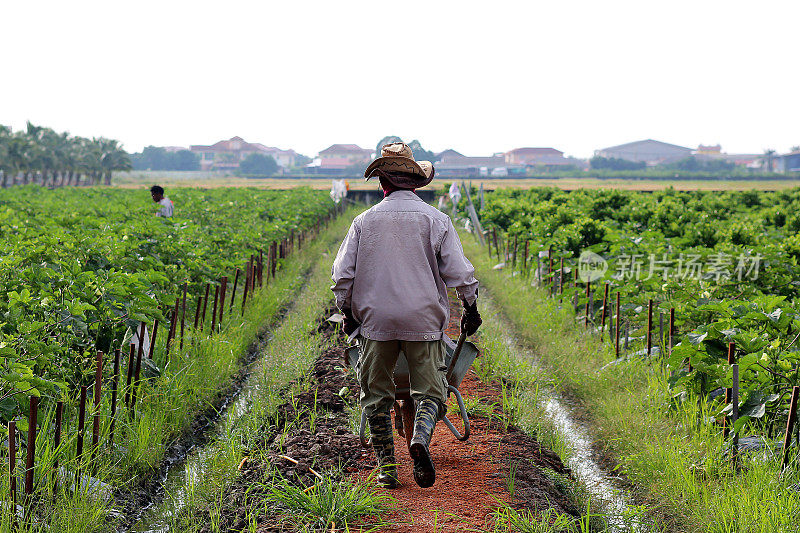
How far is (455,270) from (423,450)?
37.2 inches

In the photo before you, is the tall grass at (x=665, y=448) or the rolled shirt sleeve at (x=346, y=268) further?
the rolled shirt sleeve at (x=346, y=268)

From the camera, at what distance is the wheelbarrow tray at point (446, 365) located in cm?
380

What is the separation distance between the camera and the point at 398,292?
141 inches

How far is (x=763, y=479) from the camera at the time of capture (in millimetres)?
3639

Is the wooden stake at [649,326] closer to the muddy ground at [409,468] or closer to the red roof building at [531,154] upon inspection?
the muddy ground at [409,468]

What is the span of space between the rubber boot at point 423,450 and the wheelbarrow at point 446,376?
29cm

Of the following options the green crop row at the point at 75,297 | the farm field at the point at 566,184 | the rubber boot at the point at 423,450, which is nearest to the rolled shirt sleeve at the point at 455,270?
the rubber boot at the point at 423,450

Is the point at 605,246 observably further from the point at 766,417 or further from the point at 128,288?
the point at 128,288

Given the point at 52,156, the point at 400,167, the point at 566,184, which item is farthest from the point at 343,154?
the point at 400,167

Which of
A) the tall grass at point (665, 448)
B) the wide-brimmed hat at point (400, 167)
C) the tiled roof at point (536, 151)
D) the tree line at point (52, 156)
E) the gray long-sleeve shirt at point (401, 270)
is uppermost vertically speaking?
the tiled roof at point (536, 151)

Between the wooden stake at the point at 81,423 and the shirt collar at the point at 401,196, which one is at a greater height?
the shirt collar at the point at 401,196

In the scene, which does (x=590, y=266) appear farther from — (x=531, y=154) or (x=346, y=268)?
(x=531, y=154)

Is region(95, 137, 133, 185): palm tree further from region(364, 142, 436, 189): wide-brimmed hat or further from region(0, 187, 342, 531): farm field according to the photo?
region(364, 142, 436, 189): wide-brimmed hat

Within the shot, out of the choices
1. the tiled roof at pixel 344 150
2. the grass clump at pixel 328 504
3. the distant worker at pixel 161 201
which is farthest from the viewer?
the tiled roof at pixel 344 150
